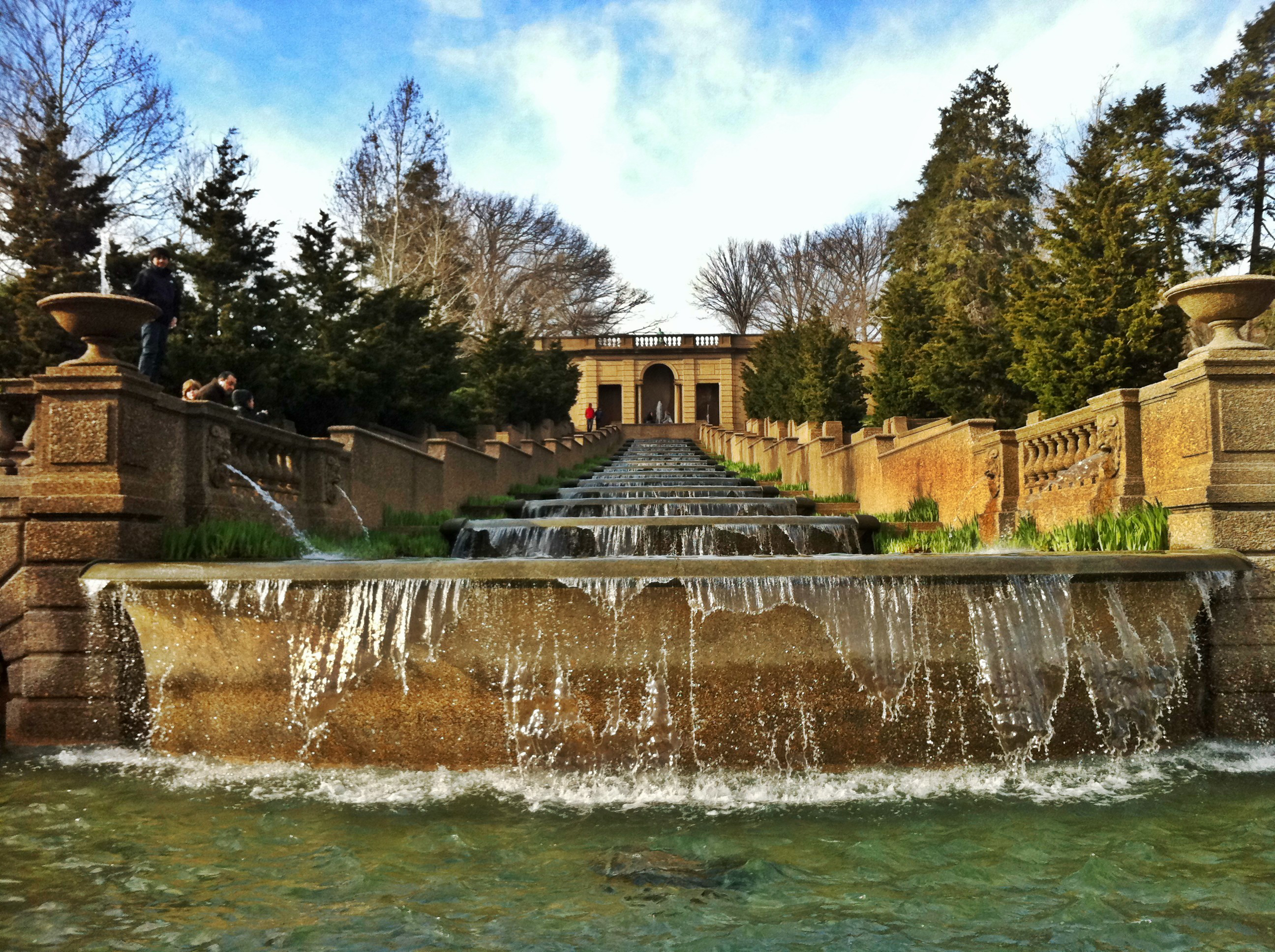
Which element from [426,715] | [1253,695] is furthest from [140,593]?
[1253,695]

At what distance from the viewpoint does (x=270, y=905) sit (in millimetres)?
4141

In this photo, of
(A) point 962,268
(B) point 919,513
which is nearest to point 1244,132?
(A) point 962,268

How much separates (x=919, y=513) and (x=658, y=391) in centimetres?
5362

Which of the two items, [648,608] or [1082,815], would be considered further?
[648,608]

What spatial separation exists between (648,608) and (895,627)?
5.38 feet

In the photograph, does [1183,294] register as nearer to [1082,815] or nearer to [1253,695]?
[1253,695]

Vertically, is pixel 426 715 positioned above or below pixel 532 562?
below

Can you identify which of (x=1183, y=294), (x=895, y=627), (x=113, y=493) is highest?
(x=1183, y=294)

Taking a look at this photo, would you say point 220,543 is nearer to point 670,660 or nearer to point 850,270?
point 670,660

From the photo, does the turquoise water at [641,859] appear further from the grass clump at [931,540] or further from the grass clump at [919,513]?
the grass clump at [919,513]

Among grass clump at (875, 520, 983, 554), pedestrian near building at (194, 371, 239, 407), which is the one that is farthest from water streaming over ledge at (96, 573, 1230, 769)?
pedestrian near building at (194, 371, 239, 407)

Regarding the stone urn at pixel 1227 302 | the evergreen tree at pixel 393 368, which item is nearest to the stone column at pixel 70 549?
the stone urn at pixel 1227 302

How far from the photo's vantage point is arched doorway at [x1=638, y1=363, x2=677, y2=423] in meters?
65.9

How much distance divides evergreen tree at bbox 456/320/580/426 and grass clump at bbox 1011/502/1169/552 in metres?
17.9
